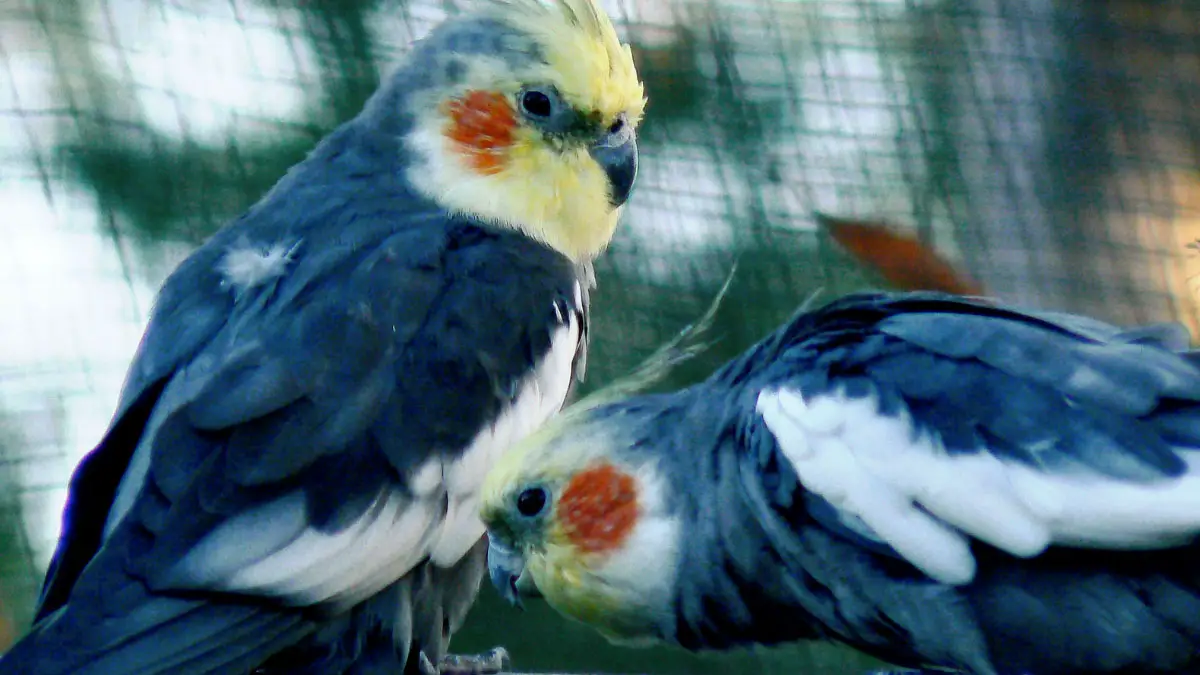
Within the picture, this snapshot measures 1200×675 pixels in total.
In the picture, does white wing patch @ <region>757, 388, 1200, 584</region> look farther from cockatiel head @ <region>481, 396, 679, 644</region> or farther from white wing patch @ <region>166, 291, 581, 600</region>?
white wing patch @ <region>166, 291, 581, 600</region>

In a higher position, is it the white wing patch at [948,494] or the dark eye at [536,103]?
the dark eye at [536,103]

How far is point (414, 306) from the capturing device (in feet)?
4.73

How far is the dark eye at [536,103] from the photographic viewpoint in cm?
170

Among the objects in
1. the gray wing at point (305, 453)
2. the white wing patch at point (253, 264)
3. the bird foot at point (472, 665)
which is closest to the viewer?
the gray wing at point (305, 453)

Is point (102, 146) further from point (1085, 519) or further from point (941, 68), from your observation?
point (1085, 519)

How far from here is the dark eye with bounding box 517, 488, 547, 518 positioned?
140 centimetres

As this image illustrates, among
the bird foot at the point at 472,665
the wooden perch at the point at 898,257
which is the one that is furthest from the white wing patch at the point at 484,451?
the wooden perch at the point at 898,257

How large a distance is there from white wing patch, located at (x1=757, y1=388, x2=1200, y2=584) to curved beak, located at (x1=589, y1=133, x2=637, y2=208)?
0.57 m

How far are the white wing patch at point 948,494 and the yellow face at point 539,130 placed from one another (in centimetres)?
55

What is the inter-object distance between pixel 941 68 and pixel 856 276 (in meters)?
0.42

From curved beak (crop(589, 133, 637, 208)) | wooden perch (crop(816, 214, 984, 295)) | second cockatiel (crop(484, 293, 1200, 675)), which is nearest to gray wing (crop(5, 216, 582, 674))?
second cockatiel (crop(484, 293, 1200, 675))

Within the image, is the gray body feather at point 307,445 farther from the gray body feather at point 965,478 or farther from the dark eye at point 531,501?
the gray body feather at point 965,478

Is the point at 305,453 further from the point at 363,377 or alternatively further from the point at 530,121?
the point at 530,121

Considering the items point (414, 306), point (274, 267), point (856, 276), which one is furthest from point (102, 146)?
point (856, 276)
